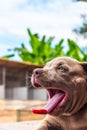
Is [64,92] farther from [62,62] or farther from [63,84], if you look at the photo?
[62,62]

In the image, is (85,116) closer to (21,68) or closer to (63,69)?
(63,69)

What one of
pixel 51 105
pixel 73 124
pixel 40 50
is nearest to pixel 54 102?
pixel 51 105

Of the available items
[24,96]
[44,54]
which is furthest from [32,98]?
[44,54]

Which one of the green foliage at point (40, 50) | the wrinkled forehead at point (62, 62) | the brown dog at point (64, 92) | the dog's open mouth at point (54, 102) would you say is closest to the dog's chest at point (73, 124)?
the brown dog at point (64, 92)

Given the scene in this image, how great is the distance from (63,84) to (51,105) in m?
0.12

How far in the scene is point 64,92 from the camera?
67.2 inches

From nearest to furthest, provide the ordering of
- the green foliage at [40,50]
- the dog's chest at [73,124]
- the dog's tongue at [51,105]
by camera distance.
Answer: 1. the dog's tongue at [51,105]
2. the dog's chest at [73,124]
3. the green foliage at [40,50]

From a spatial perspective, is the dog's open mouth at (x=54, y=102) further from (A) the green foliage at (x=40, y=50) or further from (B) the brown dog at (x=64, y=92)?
(A) the green foliage at (x=40, y=50)

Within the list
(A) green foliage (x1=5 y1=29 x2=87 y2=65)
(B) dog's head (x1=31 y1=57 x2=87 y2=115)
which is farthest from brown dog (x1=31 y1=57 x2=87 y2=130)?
(A) green foliage (x1=5 y1=29 x2=87 y2=65)

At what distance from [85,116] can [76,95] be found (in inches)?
5.1

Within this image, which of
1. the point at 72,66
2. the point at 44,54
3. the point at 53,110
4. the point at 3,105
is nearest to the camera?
the point at 53,110

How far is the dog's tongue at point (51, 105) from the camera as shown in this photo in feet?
5.33

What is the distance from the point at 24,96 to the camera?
46.9 ft

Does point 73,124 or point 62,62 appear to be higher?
point 62,62
